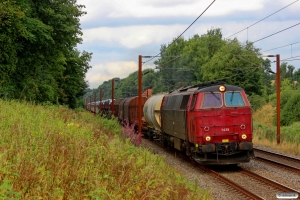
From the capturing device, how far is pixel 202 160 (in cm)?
1462

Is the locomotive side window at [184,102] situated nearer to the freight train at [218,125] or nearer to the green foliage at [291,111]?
the freight train at [218,125]

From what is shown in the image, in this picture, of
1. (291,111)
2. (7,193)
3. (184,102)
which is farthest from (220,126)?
(291,111)

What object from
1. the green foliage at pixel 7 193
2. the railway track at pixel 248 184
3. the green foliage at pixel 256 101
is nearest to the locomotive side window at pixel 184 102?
the railway track at pixel 248 184

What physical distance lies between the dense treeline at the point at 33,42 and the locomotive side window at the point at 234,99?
9725mm

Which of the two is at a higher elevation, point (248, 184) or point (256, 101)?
point (256, 101)

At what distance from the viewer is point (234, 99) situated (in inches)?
586

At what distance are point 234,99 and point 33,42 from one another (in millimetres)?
13063

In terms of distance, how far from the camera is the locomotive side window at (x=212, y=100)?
48.1ft

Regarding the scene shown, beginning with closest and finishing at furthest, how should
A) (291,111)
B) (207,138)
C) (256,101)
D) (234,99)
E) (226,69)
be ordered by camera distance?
(207,138) < (234,99) < (291,111) < (256,101) < (226,69)

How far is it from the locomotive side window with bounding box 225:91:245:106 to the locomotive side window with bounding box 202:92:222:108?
11.4 inches

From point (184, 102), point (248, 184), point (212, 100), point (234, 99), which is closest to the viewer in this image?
point (248, 184)

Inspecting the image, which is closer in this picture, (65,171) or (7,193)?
(7,193)

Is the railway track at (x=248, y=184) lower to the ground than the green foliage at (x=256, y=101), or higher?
lower

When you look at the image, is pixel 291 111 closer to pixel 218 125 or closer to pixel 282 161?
pixel 282 161
